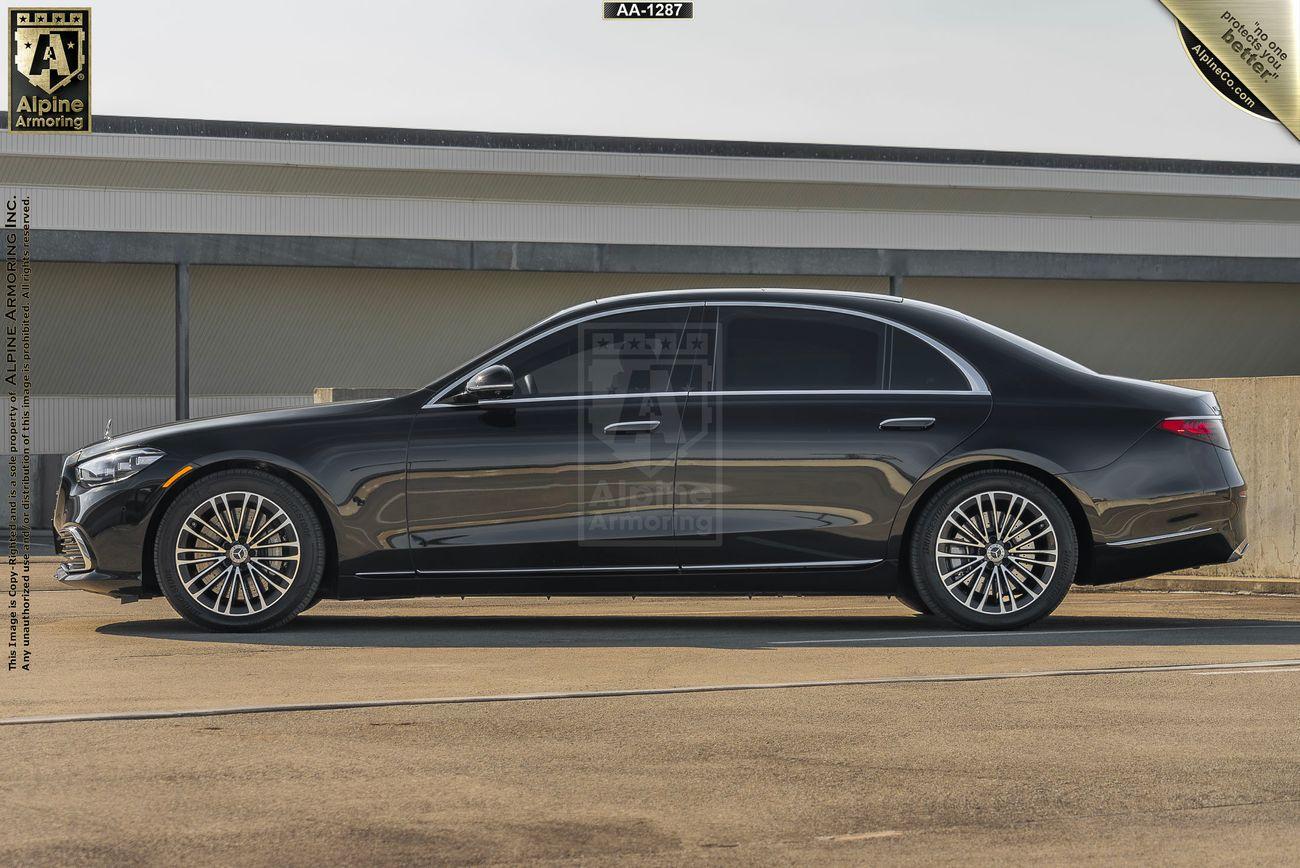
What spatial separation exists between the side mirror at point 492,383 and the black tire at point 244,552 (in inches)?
38.7

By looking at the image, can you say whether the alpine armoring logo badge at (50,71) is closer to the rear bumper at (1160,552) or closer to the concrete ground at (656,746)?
the concrete ground at (656,746)

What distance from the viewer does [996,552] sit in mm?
8078

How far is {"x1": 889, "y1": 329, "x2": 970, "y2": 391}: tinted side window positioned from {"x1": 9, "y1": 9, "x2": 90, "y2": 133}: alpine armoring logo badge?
1557 cm

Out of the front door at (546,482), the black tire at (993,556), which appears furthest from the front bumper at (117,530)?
the black tire at (993,556)

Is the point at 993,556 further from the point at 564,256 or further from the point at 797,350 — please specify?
the point at 564,256

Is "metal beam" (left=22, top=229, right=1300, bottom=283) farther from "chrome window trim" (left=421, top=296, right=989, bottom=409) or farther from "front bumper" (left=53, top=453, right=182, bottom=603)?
"chrome window trim" (left=421, top=296, right=989, bottom=409)

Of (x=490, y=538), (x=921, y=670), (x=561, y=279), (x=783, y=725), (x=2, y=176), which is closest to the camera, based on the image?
(x=783, y=725)

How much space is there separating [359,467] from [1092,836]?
15.6ft

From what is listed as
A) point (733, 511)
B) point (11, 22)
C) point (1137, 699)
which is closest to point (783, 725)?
point (1137, 699)

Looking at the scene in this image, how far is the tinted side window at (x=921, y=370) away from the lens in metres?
8.16

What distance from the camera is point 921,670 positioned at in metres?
6.73

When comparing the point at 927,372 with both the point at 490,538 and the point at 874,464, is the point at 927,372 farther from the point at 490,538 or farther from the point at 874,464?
the point at 490,538

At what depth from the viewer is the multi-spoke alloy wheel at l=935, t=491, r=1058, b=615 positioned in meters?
8.05

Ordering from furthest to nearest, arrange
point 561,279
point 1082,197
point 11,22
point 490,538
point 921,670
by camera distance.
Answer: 1. point 1082,197
2. point 561,279
3. point 11,22
4. point 490,538
5. point 921,670
